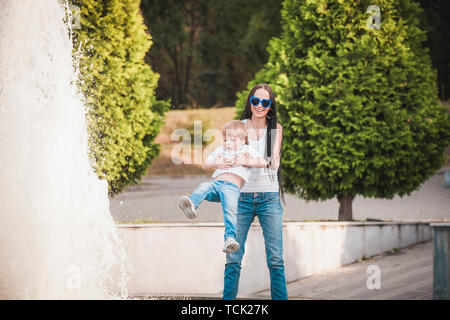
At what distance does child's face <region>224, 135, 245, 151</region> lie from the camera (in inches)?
188

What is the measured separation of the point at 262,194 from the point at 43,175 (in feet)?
9.39

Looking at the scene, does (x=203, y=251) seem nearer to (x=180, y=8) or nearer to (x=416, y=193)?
(x=416, y=193)

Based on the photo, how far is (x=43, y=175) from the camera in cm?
654

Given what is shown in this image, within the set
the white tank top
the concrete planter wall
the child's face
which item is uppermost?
the child's face

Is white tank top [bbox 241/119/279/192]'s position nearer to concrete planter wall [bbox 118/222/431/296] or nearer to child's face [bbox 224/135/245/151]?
child's face [bbox 224/135/245/151]

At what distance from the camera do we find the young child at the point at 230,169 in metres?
4.70

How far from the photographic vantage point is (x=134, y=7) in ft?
40.1

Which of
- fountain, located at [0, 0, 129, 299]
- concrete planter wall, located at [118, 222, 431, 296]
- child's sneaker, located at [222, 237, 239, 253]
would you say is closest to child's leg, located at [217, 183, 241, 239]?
child's sneaker, located at [222, 237, 239, 253]

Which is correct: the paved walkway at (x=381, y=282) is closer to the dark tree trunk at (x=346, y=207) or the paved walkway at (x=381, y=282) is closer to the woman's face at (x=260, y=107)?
A: the dark tree trunk at (x=346, y=207)

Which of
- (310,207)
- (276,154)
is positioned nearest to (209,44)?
(310,207)

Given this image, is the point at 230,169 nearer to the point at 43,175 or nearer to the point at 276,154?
the point at 276,154

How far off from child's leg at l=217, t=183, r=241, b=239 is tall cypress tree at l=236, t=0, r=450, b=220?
7.70 meters

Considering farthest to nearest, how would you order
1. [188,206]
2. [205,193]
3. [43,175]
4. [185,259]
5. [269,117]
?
[185,259] → [43,175] → [269,117] → [205,193] → [188,206]
